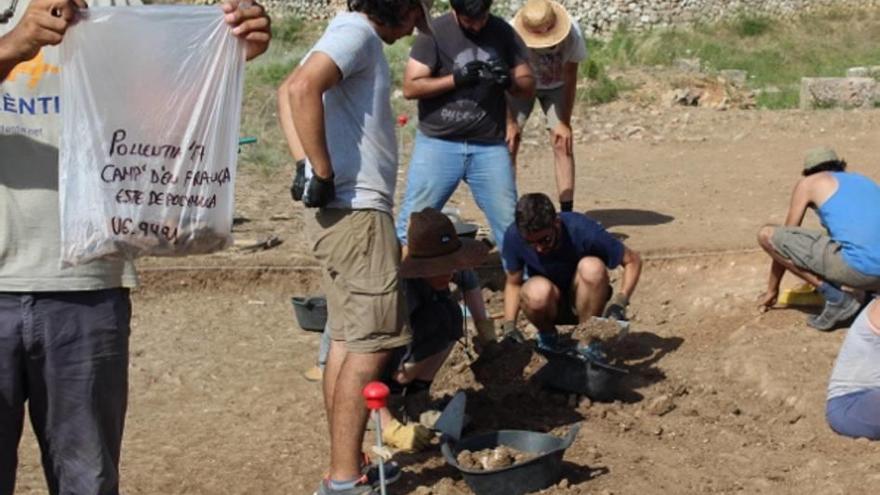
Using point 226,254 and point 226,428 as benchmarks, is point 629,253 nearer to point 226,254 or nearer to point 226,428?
point 226,428

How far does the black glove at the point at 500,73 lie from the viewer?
7355 mm

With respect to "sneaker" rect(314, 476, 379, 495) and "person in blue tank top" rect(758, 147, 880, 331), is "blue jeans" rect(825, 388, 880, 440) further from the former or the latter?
"sneaker" rect(314, 476, 379, 495)

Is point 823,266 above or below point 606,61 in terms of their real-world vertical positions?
above

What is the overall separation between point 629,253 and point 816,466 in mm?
1696

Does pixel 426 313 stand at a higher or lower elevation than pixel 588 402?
higher

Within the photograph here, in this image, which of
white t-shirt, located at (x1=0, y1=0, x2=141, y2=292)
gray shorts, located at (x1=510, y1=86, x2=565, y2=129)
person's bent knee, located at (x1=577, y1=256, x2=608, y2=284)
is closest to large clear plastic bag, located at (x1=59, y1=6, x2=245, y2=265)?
white t-shirt, located at (x1=0, y1=0, x2=141, y2=292)

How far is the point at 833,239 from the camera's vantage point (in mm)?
7355

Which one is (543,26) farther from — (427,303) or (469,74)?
(427,303)

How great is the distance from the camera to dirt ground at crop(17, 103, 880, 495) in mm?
5758

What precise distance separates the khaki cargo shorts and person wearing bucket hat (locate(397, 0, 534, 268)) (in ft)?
7.21

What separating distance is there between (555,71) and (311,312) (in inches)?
111

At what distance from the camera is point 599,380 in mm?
6449

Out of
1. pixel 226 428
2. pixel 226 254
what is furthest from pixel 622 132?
pixel 226 428

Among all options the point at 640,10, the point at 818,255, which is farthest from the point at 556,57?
the point at 640,10
